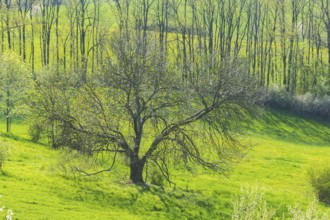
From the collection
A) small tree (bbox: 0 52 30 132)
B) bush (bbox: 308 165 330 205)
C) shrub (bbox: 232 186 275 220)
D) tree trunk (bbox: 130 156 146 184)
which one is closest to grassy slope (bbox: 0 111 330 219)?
bush (bbox: 308 165 330 205)

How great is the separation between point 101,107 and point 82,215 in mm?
7679

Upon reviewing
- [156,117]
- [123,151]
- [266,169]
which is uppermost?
[156,117]

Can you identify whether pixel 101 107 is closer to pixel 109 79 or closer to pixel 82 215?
pixel 109 79

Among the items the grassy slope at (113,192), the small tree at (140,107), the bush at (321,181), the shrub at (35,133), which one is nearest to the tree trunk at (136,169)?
the small tree at (140,107)

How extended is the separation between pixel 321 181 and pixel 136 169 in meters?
13.4

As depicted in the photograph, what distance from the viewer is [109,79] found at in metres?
28.0

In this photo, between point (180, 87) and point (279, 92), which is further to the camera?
point (279, 92)

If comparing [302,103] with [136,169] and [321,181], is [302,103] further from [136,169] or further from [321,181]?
[136,169]

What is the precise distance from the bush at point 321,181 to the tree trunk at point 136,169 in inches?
493

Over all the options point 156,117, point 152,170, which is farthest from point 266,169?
point 156,117

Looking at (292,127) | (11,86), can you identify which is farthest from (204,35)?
(11,86)

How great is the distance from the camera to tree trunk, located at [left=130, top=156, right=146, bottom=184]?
29.2 metres

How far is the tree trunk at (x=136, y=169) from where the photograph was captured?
29.2 m

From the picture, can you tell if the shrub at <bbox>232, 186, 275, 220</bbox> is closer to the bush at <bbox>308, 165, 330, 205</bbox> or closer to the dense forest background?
the bush at <bbox>308, 165, 330, 205</bbox>
